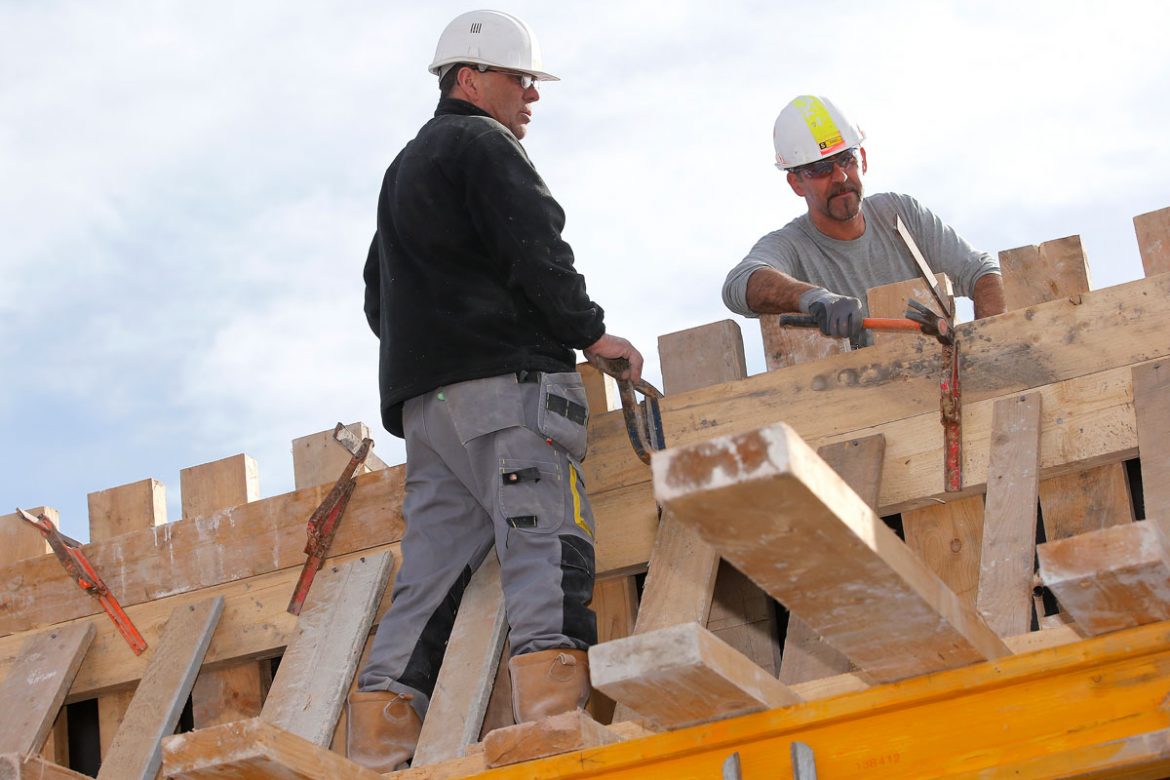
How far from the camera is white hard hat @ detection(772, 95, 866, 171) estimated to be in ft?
20.7

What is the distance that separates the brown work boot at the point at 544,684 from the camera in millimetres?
3865

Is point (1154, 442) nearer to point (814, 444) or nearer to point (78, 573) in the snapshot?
point (814, 444)

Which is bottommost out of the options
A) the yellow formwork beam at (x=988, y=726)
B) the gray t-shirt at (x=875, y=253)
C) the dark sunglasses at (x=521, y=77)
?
the yellow formwork beam at (x=988, y=726)

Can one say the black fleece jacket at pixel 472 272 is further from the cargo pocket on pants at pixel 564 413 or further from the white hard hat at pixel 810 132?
the white hard hat at pixel 810 132

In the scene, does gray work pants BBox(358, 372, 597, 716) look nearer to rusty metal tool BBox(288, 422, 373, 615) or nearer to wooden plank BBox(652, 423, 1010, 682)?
rusty metal tool BBox(288, 422, 373, 615)

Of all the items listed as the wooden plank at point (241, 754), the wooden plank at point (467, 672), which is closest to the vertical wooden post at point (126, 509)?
the wooden plank at point (467, 672)

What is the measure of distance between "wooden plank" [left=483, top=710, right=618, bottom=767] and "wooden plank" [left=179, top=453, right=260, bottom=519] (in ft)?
7.56

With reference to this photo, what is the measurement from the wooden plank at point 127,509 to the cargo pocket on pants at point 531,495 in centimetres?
182

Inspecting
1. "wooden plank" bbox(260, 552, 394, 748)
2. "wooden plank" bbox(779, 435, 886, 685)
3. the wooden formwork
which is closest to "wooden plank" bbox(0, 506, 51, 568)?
the wooden formwork

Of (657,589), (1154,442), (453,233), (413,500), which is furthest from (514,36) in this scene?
(1154,442)

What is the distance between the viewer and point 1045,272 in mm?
4453

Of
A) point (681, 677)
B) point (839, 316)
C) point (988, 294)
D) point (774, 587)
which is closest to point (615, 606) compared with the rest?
point (839, 316)

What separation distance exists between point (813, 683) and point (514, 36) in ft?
8.02

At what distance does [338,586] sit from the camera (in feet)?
15.9
